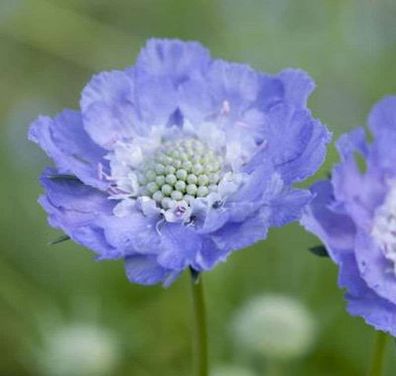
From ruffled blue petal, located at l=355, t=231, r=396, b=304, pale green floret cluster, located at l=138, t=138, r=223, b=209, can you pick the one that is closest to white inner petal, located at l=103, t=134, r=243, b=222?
pale green floret cluster, located at l=138, t=138, r=223, b=209

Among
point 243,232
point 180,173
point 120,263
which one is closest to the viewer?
point 243,232

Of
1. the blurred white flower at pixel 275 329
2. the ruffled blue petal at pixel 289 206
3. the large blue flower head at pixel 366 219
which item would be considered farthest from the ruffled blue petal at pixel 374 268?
the blurred white flower at pixel 275 329

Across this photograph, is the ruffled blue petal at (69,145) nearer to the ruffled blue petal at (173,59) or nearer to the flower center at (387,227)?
the ruffled blue petal at (173,59)

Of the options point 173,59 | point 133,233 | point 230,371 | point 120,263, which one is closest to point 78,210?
point 133,233

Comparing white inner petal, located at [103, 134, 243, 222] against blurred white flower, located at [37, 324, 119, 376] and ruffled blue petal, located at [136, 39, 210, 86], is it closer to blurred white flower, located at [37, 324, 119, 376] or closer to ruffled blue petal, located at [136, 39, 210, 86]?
ruffled blue petal, located at [136, 39, 210, 86]

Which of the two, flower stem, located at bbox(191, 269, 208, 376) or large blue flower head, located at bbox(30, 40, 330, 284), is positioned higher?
large blue flower head, located at bbox(30, 40, 330, 284)

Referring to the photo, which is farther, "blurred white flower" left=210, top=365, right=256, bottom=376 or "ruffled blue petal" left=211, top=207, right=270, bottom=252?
"blurred white flower" left=210, top=365, right=256, bottom=376

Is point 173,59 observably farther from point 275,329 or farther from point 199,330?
point 275,329
